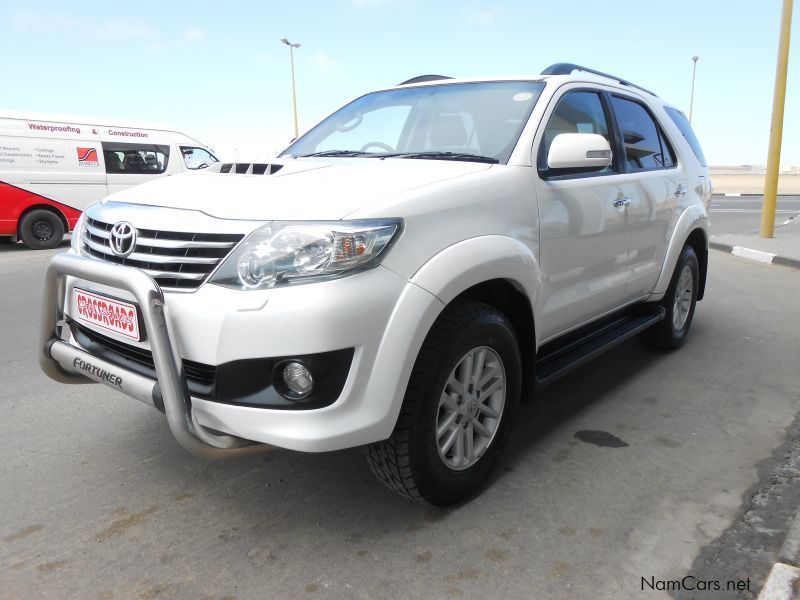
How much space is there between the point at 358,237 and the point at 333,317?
281 mm

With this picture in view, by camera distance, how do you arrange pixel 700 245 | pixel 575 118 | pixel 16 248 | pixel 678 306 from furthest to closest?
pixel 16 248 → pixel 700 245 → pixel 678 306 → pixel 575 118

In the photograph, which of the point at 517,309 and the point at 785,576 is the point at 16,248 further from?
the point at 785,576

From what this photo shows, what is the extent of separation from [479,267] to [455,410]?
558 millimetres

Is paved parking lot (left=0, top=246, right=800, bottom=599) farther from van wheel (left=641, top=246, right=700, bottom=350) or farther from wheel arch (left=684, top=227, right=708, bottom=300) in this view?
wheel arch (left=684, top=227, right=708, bottom=300)

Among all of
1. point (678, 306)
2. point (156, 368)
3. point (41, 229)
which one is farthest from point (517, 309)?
point (41, 229)

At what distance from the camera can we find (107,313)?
2.35 metres

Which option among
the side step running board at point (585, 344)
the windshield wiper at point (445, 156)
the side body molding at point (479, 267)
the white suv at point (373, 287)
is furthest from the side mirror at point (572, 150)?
the side step running board at point (585, 344)

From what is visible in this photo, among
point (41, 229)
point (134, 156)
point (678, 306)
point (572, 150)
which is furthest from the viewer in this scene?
point (134, 156)

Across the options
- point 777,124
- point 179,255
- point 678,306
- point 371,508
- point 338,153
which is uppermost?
point 777,124

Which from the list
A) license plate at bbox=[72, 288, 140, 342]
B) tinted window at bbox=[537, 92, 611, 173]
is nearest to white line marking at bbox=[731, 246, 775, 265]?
tinted window at bbox=[537, 92, 611, 173]

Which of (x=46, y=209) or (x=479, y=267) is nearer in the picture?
(x=479, y=267)

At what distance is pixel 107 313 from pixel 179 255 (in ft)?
1.41

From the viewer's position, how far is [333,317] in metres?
1.95

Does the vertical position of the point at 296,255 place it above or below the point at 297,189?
below
